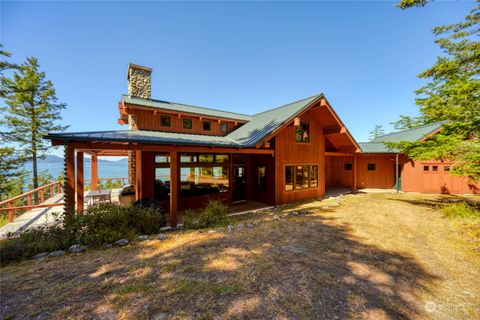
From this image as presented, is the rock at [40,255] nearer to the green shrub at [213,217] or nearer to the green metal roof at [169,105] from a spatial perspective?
the green shrub at [213,217]

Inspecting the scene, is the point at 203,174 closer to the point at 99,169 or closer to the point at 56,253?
the point at 56,253

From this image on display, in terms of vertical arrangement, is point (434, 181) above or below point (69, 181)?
below

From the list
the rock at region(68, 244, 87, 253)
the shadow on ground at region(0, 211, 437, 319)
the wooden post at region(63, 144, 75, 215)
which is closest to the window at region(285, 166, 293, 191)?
the shadow on ground at region(0, 211, 437, 319)

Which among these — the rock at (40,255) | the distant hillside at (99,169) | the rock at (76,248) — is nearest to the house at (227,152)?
the rock at (76,248)

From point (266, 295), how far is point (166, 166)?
24.4 ft

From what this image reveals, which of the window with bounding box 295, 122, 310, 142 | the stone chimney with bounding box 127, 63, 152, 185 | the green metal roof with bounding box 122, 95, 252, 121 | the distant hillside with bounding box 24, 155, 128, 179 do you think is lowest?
the distant hillside with bounding box 24, 155, 128, 179

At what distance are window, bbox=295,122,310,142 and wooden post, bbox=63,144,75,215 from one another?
10.2 metres

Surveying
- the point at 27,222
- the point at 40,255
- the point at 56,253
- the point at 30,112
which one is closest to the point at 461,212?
the point at 56,253

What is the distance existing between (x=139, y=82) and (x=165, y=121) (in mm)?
3359

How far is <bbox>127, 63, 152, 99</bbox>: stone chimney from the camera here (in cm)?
1141

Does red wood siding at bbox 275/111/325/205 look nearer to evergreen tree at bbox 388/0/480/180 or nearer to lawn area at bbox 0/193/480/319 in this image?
lawn area at bbox 0/193/480/319

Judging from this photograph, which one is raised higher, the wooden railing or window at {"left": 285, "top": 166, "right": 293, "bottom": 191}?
window at {"left": 285, "top": 166, "right": 293, "bottom": 191}

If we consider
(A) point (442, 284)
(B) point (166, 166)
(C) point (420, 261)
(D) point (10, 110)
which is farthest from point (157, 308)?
(D) point (10, 110)

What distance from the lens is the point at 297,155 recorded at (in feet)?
36.3
